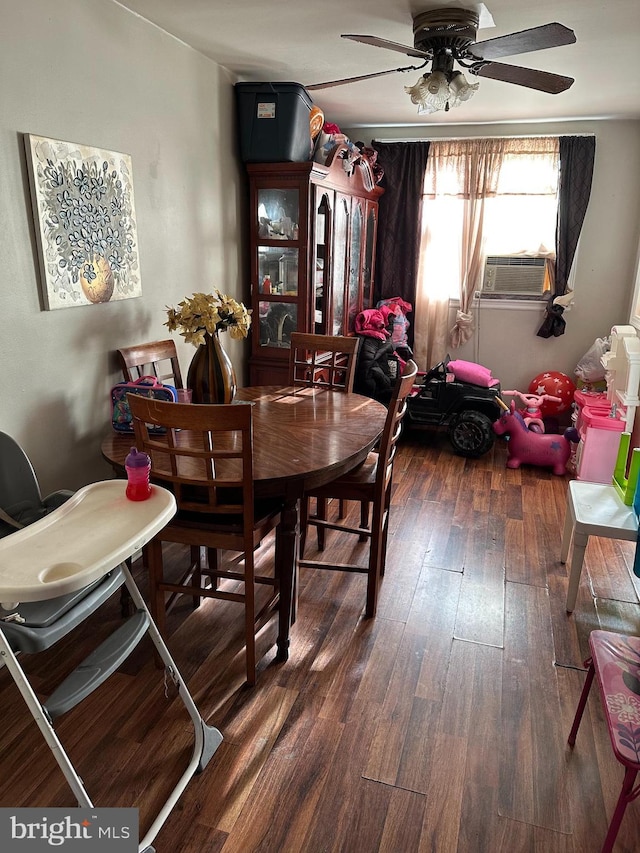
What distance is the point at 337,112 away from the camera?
4.25m

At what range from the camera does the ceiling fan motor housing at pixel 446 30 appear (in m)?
2.36

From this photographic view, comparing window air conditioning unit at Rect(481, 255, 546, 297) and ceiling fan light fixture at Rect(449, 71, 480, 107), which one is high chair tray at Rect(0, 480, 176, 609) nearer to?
ceiling fan light fixture at Rect(449, 71, 480, 107)

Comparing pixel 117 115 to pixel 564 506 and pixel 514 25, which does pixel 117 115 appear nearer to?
pixel 514 25

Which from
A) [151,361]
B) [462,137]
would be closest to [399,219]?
[462,137]

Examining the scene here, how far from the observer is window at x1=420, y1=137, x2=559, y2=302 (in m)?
4.47

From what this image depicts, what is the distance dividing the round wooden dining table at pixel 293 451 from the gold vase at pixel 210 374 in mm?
192

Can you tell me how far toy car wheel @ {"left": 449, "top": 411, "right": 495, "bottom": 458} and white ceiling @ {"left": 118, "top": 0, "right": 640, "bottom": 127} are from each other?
213 centimetres

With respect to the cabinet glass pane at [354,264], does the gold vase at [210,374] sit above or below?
below

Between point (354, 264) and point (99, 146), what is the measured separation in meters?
2.43

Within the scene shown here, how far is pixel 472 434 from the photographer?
14.3 feet

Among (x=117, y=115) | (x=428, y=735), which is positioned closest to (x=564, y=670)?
(x=428, y=735)

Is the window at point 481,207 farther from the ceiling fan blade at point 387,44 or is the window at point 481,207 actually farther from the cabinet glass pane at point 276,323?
the ceiling fan blade at point 387,44

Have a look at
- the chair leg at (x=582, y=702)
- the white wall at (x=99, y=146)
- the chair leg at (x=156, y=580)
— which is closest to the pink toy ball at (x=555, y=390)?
the white wall at (x=99, y=146)

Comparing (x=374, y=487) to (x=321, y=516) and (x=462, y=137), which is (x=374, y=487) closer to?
(x=321, y=516)
